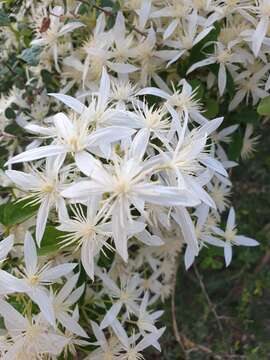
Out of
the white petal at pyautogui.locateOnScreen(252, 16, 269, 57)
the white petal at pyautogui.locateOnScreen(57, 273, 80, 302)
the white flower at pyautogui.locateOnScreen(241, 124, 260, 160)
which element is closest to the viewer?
the white petal at pyautogui.locateOnScreen(57, 273, 80, 302)

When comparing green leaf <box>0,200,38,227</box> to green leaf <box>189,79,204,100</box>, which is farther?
green leaf <box>189,79,204,100</box>

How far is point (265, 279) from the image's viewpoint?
56.9 inches

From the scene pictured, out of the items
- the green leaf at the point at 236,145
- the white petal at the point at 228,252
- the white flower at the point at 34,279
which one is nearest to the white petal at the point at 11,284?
the white flower at the point at 34,279

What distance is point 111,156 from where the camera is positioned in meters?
0.64

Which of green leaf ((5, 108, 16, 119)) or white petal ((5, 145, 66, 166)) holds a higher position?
white petal ((5, 145, 66, 166))

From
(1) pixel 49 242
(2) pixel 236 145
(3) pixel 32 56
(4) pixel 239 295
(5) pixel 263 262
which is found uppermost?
(3) pixel 32 56

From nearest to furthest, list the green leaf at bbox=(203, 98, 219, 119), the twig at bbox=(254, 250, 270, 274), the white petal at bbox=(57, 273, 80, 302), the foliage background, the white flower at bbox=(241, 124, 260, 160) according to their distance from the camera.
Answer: the white petal at bbox=(57, 273, 80, 302) → the green leaf at bbox=(203, 98, 219, 119) → the white flower at bbox=(241, 124, 260, 160) → the foliage background → the twig at bbox=(254, 250, 270, 274)

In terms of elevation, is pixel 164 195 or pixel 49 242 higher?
pixel 164 195

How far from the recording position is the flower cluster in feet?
2.12

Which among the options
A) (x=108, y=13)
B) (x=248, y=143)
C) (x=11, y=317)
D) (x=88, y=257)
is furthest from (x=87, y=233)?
(x=248, y=143)

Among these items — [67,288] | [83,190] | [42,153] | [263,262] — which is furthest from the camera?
[263,262]

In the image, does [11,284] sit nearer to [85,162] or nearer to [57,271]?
[57,271]

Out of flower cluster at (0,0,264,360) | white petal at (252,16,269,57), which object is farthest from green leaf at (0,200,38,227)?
white petal at (252,16,269,57)

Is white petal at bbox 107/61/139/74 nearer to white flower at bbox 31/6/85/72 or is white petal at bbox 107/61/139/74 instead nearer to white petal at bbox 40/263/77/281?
white flower at bbox 31/6/85/72
